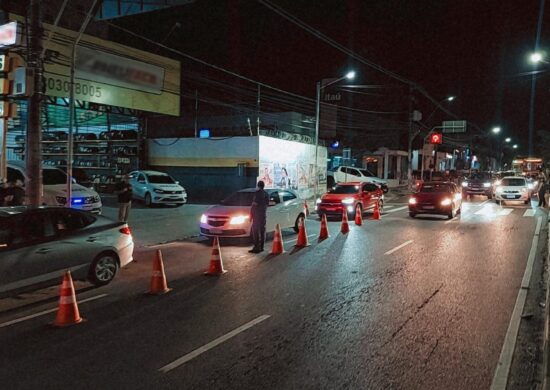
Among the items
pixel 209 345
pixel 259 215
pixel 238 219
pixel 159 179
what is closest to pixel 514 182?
pixel 159 179

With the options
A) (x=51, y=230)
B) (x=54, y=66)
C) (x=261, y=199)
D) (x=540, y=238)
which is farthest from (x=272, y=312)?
(x=54, y=66)

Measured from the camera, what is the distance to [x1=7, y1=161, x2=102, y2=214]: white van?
1595 centimetres

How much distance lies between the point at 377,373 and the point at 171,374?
1947 millimetres

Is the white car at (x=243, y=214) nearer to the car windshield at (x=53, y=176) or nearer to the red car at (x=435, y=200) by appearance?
the car windshield at (x=53, y=176)

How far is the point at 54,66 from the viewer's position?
1872 centimetres

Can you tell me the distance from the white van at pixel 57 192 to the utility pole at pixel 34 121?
485cm

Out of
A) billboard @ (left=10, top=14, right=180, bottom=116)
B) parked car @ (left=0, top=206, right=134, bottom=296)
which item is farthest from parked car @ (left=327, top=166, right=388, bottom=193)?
parked car @ (left=0, top=206, right=134, bottom=296)

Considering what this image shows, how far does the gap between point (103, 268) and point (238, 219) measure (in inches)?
205

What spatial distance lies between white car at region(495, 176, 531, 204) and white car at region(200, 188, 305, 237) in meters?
17.8

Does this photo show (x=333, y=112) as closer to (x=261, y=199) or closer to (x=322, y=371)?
(x=261, y=199)

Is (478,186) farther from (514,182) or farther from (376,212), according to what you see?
(376,212)

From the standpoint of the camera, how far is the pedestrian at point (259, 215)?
12.2 metres

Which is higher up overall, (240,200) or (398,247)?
(240,200)

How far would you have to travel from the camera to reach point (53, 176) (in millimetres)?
17203
